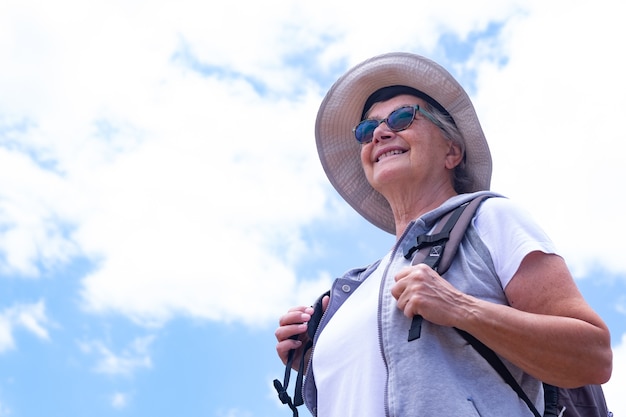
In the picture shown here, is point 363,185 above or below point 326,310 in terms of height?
above

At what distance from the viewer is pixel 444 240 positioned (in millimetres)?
3363

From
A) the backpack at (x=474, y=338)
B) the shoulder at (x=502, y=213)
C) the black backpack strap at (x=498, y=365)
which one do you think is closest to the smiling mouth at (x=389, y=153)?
the backpack at (x=474, y=338)

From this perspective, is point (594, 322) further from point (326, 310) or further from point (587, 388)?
point (326, 310)

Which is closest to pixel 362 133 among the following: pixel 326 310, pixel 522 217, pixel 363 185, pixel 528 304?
pixel 363 185

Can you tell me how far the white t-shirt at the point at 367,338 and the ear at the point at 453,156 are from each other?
0.89 meters

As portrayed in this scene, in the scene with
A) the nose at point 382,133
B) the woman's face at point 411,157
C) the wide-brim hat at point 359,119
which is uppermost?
the wide-brim hat at point 359,119

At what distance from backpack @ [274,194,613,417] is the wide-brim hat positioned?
1003 mm

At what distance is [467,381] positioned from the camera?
302 centimetres

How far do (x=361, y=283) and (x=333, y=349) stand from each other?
0.53m

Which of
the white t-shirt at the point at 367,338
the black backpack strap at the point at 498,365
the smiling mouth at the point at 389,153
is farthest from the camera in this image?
the smiling mouth at the point at 389,153

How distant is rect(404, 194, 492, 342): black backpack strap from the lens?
10.8 feet

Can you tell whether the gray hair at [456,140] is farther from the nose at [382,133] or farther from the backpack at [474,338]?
the backpack at [474,338]

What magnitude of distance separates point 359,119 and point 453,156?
0.87 meters

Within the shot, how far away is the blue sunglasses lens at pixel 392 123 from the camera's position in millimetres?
→ 4336
